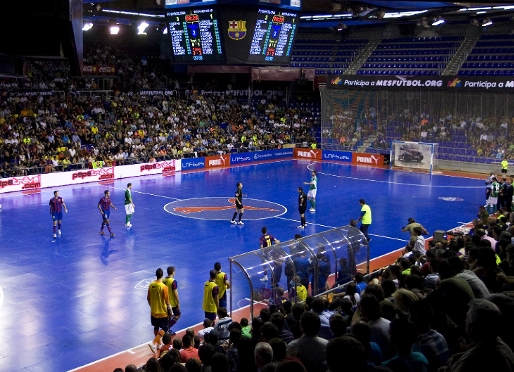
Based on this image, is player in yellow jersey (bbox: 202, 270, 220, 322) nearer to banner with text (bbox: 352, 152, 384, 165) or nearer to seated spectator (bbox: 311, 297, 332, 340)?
seated spectator (bbox: 311, 297, 332, 340)

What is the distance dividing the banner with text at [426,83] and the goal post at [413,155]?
Result: 3.80 m

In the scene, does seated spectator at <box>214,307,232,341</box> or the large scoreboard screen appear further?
the large scoreboard screen

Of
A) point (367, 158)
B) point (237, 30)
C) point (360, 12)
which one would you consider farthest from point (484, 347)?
point (367, 158)

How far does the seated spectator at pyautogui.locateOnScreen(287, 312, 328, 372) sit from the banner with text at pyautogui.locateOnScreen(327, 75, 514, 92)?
3456 cm

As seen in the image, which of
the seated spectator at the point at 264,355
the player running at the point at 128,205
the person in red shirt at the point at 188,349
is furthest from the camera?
the player running at the point at 128,205

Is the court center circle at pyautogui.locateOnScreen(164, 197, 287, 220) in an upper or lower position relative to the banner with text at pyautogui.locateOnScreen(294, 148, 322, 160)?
lower

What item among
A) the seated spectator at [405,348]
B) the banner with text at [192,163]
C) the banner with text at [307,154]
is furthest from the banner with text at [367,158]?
the seated spectator at [405,348]

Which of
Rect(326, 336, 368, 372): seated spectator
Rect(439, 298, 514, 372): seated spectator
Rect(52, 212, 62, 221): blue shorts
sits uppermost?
Rect(439, 298, 514, 372): seated spectator

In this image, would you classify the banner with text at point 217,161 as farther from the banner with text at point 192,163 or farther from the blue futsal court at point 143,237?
the blue futsal court at point 143,237

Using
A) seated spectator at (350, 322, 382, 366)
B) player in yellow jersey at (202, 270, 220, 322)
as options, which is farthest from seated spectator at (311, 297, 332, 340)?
player in yellow jersey at (202, 270, 220, 322)

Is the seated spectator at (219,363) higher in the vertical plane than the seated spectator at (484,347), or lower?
lower

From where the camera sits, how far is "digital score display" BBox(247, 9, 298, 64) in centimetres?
2661

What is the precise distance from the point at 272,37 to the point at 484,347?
2465 centimetres

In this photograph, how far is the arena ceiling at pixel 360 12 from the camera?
36.2 meters
